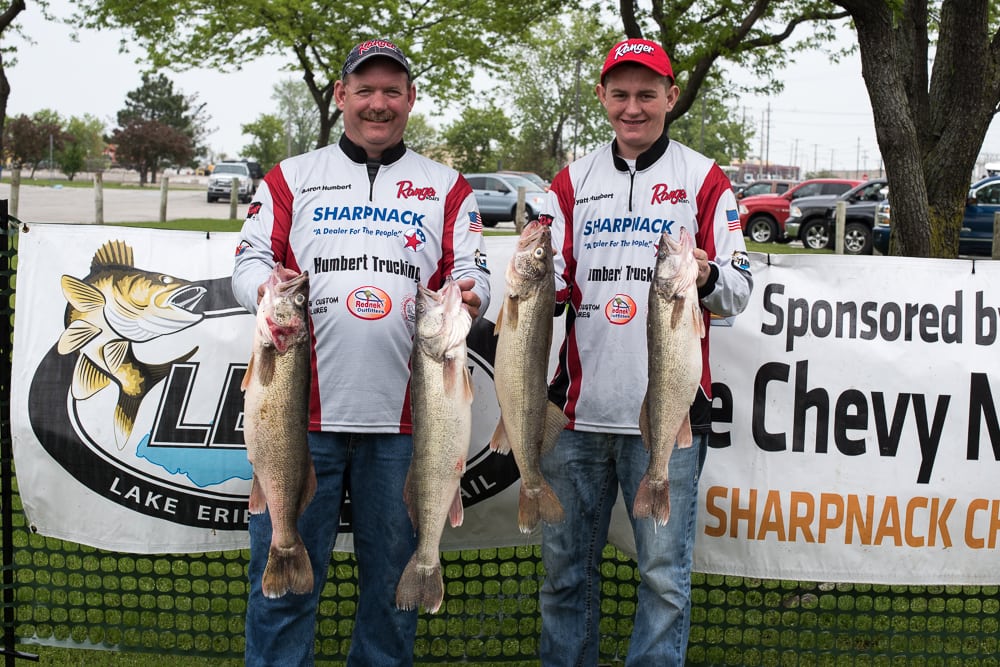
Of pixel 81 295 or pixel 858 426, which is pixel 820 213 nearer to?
pixel 858 426

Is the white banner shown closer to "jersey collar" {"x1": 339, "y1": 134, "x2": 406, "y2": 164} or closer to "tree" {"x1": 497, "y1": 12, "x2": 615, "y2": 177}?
"jersey collar" {"x1": 339, "y1": 134, "x2": 406, "y2": 164}

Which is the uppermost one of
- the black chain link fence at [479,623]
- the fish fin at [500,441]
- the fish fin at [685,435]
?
the fish fin at [685,435]

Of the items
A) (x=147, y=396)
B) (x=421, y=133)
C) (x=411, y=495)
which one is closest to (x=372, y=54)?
(x=411, y=495)

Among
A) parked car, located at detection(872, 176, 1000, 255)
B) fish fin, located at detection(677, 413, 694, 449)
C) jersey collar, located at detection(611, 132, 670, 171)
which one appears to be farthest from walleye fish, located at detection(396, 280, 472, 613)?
parked car, located at detection(872, 176, 1000, 255)

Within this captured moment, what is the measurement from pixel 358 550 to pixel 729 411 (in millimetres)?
1733

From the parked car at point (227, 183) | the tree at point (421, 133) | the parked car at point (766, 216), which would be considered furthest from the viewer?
the tree at point (421, 133)

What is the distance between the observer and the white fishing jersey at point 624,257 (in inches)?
128

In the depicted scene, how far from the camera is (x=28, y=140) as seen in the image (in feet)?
243

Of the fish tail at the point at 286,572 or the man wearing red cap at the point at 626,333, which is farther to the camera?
the man wearing red cap at the point at 626,333

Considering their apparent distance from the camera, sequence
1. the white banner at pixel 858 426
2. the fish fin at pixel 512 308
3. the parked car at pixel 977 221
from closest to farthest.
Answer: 1. the fish fin at pixel 512 308
2. the white banner at pixel 858 426
3. the parked car at pixel 977 221

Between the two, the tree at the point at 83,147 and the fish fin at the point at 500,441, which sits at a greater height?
the tree at the point at 83,147

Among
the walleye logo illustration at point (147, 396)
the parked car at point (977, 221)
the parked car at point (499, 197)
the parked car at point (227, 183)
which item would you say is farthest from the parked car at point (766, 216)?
the walleye logo illustration at point (147, 396)

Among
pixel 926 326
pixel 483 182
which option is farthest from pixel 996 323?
pixel 483 182

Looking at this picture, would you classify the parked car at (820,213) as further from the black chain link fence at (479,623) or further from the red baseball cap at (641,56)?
the red baseball cap at (641,56)
